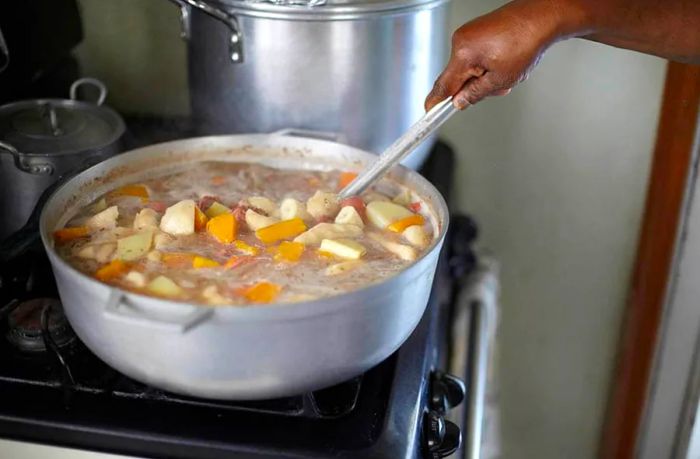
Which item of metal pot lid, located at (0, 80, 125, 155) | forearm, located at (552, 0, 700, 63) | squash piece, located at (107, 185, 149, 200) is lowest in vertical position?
squash piece, located at (107, 185, 149, 200)

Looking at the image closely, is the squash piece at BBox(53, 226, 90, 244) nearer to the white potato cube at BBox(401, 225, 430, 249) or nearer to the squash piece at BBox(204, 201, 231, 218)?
the squash piece at BBox(204, 201, 231, 218)

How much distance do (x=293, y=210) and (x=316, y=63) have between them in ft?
0.70

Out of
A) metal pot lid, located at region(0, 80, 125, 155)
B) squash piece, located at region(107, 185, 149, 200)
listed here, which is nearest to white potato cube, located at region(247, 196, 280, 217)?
squash piece, located at region(107, 185, 149, 200)

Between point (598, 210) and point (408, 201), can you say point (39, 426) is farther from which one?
point (598, 210)

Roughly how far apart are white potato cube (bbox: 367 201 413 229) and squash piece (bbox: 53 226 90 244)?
0.29m

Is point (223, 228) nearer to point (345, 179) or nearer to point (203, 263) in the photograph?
point (203, 263)

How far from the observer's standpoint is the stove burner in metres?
0.83

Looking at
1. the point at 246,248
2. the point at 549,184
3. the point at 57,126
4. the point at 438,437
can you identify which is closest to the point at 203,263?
the point at 246,248

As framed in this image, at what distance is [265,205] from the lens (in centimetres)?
89

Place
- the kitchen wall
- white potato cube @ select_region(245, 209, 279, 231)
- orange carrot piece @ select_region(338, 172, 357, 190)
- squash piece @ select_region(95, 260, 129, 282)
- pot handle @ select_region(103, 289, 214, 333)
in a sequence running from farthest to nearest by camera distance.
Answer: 1. the kitchen wall
2. orange carrot piece @ select_region(338, 172, 357, 190)
3. white potato cube @ select_region(245, 209, 279, 231)
4. squash piece @ select_region(95, 260, 129, 282)
5. pot handle @ select_region(103, 289, 214, 333)

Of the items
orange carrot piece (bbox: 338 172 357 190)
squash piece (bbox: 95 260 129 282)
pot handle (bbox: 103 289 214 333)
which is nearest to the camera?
pot handle (bbox: 103 289 214 333)

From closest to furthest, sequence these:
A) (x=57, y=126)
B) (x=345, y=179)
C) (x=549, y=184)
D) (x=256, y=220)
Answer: (x=256, y=220)
(x=345, y=179)
(x=57, y=126)
(x=549, y=184)

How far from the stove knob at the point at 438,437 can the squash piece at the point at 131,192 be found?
385mm

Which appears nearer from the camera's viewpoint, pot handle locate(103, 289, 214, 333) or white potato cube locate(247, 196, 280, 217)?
pot handle locate(103, 289, 214, 333)
